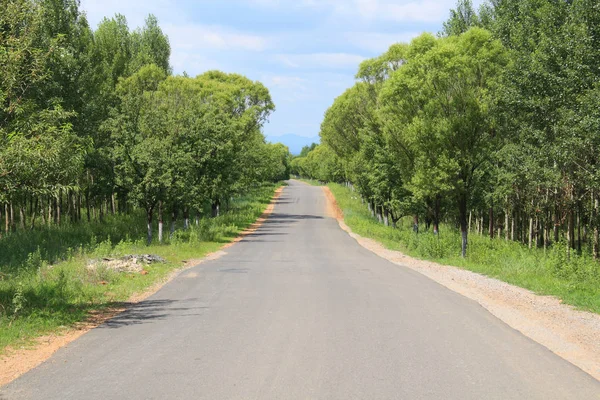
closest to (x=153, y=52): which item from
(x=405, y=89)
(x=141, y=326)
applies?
(x=405, y=89)

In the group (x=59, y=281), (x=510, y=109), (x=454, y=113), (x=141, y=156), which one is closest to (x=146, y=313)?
(x=59, y=281)

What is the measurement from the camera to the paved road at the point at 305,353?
6.17 m

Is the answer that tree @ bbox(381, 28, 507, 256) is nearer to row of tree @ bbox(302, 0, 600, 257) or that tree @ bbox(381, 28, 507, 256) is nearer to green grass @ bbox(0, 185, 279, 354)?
row of tree @ bbox(302, 0, 600, 257)

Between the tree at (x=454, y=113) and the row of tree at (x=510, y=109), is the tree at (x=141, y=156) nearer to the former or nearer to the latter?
the row of tree at (x=510, y=109)

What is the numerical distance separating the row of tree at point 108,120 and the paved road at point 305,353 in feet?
12.4

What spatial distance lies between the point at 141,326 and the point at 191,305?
235 centimetres

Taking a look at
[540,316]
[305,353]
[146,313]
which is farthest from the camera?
[146,313]

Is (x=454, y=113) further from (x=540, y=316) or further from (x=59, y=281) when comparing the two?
(x=59, y=281)

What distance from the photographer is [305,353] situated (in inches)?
307

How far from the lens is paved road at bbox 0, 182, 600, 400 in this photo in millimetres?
6172

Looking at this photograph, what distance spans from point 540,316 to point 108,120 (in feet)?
86.4

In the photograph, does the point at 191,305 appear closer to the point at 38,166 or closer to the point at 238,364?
the point at 38,166

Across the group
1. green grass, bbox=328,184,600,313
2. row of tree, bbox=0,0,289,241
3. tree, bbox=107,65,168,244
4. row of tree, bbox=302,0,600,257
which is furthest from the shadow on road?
tree, bbox=107,65,168,244

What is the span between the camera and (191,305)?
480 inches
